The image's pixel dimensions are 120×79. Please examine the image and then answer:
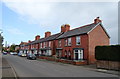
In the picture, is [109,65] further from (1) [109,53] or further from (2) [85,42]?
(2) [85,42]

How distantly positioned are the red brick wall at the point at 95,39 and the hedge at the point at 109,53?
5.80 metres

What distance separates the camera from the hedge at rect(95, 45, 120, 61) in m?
17.7

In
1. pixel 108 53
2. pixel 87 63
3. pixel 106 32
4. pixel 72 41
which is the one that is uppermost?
pixel 106 32

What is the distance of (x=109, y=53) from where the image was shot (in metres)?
18.6

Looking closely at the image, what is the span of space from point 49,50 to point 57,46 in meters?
5.59

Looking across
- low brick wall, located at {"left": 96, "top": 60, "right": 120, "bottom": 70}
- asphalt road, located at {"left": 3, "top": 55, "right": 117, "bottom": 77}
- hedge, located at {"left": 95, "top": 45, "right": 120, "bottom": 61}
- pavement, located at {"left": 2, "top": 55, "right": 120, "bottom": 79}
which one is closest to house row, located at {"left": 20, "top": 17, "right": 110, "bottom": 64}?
hedge, located at {"left": 95, "top": 45, "right": 120, "bottom": 61}

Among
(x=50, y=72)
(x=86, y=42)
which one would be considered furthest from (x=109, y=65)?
(x=86, y=42)

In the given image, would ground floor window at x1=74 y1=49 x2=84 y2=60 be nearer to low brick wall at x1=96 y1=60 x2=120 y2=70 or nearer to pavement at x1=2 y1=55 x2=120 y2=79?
low brick wall at x1=96 y1=60 x2=120 y2=70

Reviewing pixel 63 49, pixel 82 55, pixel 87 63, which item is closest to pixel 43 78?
pixel 87 63

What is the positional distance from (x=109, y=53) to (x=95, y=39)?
9.48 meters

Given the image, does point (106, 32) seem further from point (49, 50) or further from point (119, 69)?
point (49, 50)

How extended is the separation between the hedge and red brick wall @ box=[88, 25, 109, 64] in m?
5.80

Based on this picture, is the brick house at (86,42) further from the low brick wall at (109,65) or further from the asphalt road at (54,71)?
the asphalt road at (54,71)

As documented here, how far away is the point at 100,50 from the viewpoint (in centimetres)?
2028
